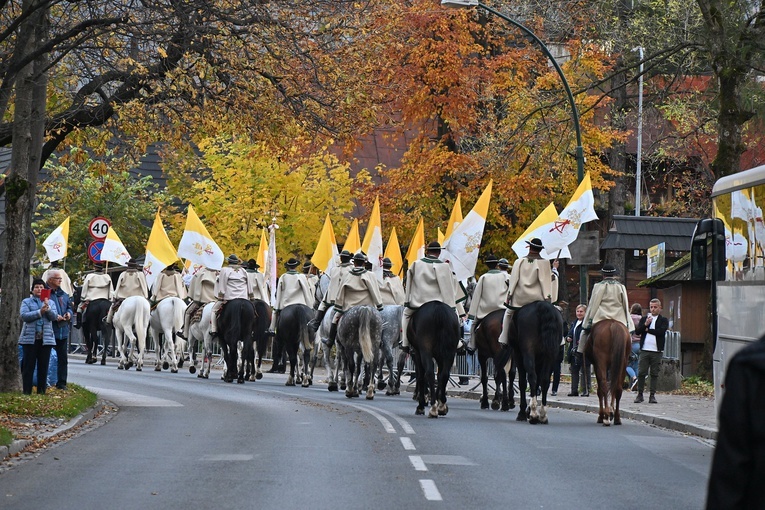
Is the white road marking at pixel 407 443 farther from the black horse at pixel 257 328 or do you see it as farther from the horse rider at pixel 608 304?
the black horse at pixel 257 328


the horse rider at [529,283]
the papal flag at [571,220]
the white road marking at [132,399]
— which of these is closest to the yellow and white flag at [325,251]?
the papal flag at [571,220]

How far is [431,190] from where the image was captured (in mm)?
41406

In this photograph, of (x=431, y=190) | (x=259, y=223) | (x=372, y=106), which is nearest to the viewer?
(x=372, y=106)

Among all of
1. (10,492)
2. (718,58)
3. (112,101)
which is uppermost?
(718,58)

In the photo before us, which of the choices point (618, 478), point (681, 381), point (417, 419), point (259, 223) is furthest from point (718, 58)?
point (259, 223)

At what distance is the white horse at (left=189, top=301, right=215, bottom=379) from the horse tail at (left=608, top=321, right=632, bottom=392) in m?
11.7

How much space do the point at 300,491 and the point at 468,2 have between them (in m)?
18.2

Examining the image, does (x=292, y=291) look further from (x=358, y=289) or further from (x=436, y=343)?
(x=436, y=343)

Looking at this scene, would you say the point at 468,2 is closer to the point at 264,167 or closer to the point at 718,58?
the point at 718,58

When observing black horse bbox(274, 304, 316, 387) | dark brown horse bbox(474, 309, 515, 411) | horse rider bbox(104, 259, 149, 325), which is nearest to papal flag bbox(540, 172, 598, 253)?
dark brown horse bbox(474, 309, 515, 411)

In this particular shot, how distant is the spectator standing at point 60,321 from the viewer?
20281mm

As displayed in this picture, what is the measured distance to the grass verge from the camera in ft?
57.5

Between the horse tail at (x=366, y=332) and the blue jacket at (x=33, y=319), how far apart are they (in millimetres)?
5433

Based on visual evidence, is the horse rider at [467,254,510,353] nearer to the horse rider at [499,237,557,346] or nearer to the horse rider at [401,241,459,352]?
the horse rider at [401,241,459,352]
